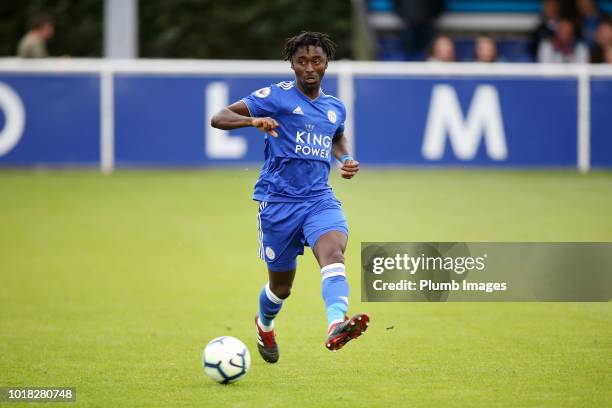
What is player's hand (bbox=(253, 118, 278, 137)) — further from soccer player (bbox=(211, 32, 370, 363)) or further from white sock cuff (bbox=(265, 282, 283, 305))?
white sock cuff (bbox=(265, 282, 283, 305))

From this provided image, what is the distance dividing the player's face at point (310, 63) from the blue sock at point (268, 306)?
57.4 inches

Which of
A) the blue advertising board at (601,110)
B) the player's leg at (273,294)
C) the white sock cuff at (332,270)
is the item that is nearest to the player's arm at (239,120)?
the white sock cuff at (332,270)

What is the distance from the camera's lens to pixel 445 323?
10102mm

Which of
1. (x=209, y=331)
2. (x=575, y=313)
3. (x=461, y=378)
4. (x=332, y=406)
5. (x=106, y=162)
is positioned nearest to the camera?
(x=332, y=406)

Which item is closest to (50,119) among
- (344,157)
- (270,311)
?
(270,311)

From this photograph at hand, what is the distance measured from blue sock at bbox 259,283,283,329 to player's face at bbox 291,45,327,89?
1.46 meters

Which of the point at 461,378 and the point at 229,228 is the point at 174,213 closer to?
the point at 229,228

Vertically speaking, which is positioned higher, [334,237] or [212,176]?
[334,237]

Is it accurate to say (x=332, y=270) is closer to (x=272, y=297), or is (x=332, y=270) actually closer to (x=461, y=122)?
(x=272, y=297)

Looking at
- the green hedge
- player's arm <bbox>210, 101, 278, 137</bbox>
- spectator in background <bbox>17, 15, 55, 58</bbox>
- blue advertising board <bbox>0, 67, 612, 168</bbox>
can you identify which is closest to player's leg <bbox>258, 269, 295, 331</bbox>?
player's arm <bbox>210, 101, 278, 137</bbox>

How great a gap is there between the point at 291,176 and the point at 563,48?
15267 millimetres

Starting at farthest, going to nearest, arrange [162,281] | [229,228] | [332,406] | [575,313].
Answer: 1. [229,228]
2. [162,281]
3. [575,313]
4. [332,406]

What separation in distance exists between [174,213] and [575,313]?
7.68 m

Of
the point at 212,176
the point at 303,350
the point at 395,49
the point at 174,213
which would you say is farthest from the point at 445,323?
the point at 395,49
